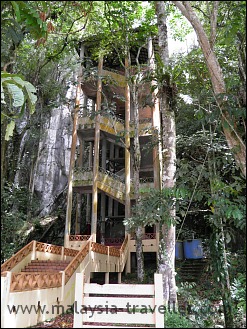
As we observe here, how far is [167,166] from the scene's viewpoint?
6711 mm

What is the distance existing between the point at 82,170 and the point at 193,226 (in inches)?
231

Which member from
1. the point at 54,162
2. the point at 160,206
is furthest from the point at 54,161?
the point at 160,206

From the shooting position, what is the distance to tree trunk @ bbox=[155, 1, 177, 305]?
5879 millimetres

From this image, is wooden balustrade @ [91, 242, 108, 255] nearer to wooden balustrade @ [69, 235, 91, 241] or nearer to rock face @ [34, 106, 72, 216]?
wooden balustrade @ [69, 235, 91, 241]

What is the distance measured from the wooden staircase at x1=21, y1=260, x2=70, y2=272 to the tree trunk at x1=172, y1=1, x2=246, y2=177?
639 centimetres

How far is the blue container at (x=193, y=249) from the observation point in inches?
453

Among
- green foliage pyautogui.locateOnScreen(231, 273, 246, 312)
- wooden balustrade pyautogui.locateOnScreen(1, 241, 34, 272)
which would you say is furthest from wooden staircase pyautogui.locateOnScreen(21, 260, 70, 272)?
green foliage pyautogui.locateOnScreen(231, 273, 246, 312)

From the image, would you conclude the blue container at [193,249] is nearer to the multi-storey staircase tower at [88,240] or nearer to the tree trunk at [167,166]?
the multi-storey staircase tower at [88,240]

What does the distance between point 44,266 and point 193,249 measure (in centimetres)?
595

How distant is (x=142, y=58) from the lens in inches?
649

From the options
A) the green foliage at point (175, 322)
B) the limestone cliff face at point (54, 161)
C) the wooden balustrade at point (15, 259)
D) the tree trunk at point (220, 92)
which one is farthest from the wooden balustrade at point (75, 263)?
the limestone cliff face at point (54, 161)

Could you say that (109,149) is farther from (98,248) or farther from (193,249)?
(98,248)

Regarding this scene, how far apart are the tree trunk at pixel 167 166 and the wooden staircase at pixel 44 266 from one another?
4.01m

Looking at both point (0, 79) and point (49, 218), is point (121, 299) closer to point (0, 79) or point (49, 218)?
point (0, 79)
